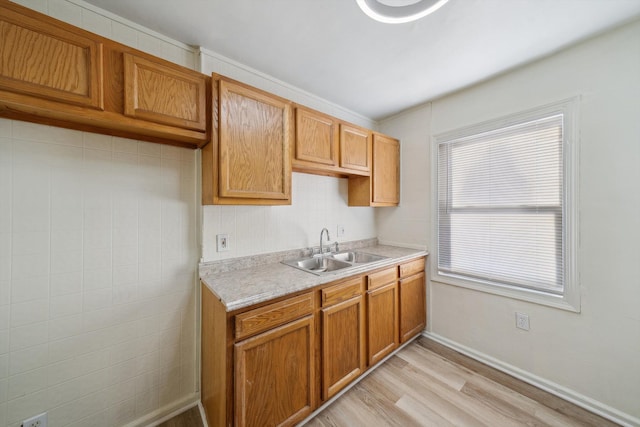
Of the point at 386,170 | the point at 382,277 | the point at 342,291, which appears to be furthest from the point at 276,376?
the point at 386,170

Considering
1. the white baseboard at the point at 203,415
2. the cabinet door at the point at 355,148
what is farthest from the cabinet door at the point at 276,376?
the cabinet door at the point at 355,148

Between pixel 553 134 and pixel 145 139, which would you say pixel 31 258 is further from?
pixel 553 134

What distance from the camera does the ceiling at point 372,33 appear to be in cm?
131

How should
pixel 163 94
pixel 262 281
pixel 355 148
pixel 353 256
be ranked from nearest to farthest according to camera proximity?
pixel 163 94 → pixel 262 281 → pixel 355 148 → pixel 353 256

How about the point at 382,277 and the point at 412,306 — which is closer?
the point at 382,277

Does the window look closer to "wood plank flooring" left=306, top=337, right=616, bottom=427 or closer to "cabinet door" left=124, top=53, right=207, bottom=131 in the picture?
"wood plank flooring" left=306, top=337, right=616, bottom=427

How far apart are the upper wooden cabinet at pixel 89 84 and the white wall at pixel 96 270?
0.68ft

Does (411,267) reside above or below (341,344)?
above

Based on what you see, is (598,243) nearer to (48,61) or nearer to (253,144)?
(253,144)

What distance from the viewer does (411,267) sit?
2.31 meters

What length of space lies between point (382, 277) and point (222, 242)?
1344 mm

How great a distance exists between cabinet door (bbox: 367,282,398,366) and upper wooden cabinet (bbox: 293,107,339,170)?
1.17m

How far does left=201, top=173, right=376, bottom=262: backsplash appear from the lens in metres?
1.72

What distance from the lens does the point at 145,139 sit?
56.6 inches
